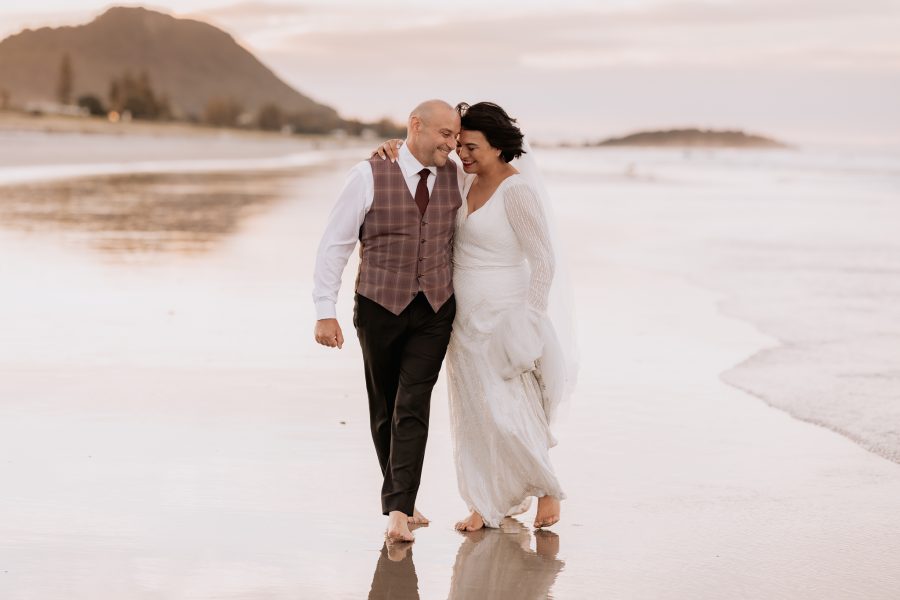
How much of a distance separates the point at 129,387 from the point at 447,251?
9.82 feet

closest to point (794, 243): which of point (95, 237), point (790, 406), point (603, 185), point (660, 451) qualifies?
point (95, 237)

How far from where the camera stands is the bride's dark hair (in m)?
4.80

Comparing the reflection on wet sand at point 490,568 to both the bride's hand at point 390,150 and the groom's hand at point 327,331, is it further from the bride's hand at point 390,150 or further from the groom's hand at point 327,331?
the bride's hand at point 390,150

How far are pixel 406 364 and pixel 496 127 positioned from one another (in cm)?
97

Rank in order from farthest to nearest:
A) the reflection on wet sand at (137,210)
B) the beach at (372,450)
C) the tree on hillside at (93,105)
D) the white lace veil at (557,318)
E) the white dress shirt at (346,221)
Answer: the tree on hillside at (93,105) < the reflection on wet sand at (137,210) < the white lace veil at (557,318) < the white dress shirt at (346,221) < the beach at (372,450)

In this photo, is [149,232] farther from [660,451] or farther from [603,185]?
[603,185]

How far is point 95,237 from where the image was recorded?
643 inches

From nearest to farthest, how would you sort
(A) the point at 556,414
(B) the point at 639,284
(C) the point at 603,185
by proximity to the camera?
1. (A) the point at 556,414
2. (B) the point at 639,284
3. (C) the point at 603,185

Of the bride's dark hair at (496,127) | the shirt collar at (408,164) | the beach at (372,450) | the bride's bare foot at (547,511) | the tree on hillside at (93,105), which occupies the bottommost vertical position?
the tree on hillside at (93,105)

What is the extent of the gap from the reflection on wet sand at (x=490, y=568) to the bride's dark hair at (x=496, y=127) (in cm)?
145

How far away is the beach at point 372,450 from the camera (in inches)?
167

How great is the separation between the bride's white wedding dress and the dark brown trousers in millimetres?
140

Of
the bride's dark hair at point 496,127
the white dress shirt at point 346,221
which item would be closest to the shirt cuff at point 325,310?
the white dress shirt at point 346,221

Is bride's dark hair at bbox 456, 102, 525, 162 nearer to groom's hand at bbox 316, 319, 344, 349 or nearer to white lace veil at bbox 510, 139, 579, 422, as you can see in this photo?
white lace veil at bbox 510, 139, 579, 422
